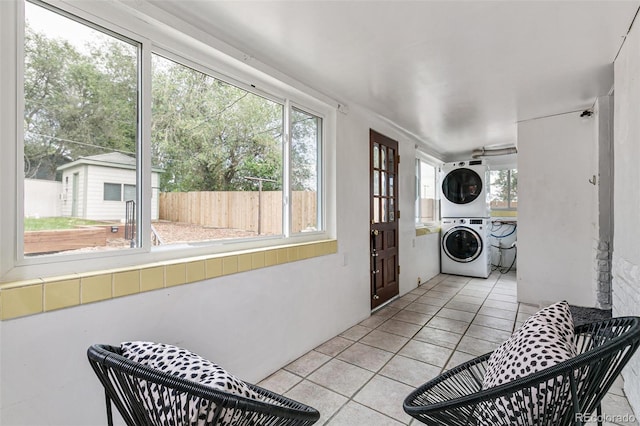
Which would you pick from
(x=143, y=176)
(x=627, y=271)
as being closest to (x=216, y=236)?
(x=143, y=176)

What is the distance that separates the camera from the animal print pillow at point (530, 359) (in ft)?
2.65

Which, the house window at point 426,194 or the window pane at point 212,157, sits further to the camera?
the house window at point 426,194

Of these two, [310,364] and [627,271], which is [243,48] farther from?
[627,271]

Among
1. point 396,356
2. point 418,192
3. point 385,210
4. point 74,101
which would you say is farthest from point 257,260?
point 418,192

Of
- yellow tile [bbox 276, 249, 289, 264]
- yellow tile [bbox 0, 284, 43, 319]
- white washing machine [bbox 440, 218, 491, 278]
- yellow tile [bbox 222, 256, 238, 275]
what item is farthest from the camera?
white washing machine [bbox 440, 218, 491, 278]

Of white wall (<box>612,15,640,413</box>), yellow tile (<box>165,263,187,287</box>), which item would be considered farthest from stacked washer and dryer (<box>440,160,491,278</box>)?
yellow tile (<box>165,263,187,287</box>)

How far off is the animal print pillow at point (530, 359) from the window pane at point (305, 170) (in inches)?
70.2

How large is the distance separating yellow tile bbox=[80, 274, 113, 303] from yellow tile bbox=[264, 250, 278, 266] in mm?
944

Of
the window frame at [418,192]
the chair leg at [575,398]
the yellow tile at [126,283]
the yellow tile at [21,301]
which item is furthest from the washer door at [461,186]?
the yellow tile at [21,301]

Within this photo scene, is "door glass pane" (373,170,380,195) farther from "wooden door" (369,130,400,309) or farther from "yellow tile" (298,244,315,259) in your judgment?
"yellow tile" (298,244,315,259)

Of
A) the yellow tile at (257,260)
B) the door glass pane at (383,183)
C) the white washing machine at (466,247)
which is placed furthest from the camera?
the white washing machine at (466,247)

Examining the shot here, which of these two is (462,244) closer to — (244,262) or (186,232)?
(244,262)

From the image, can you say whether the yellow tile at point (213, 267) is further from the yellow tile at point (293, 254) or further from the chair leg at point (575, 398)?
the chair leg at point (575, 398)

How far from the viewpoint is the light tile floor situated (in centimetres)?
174
